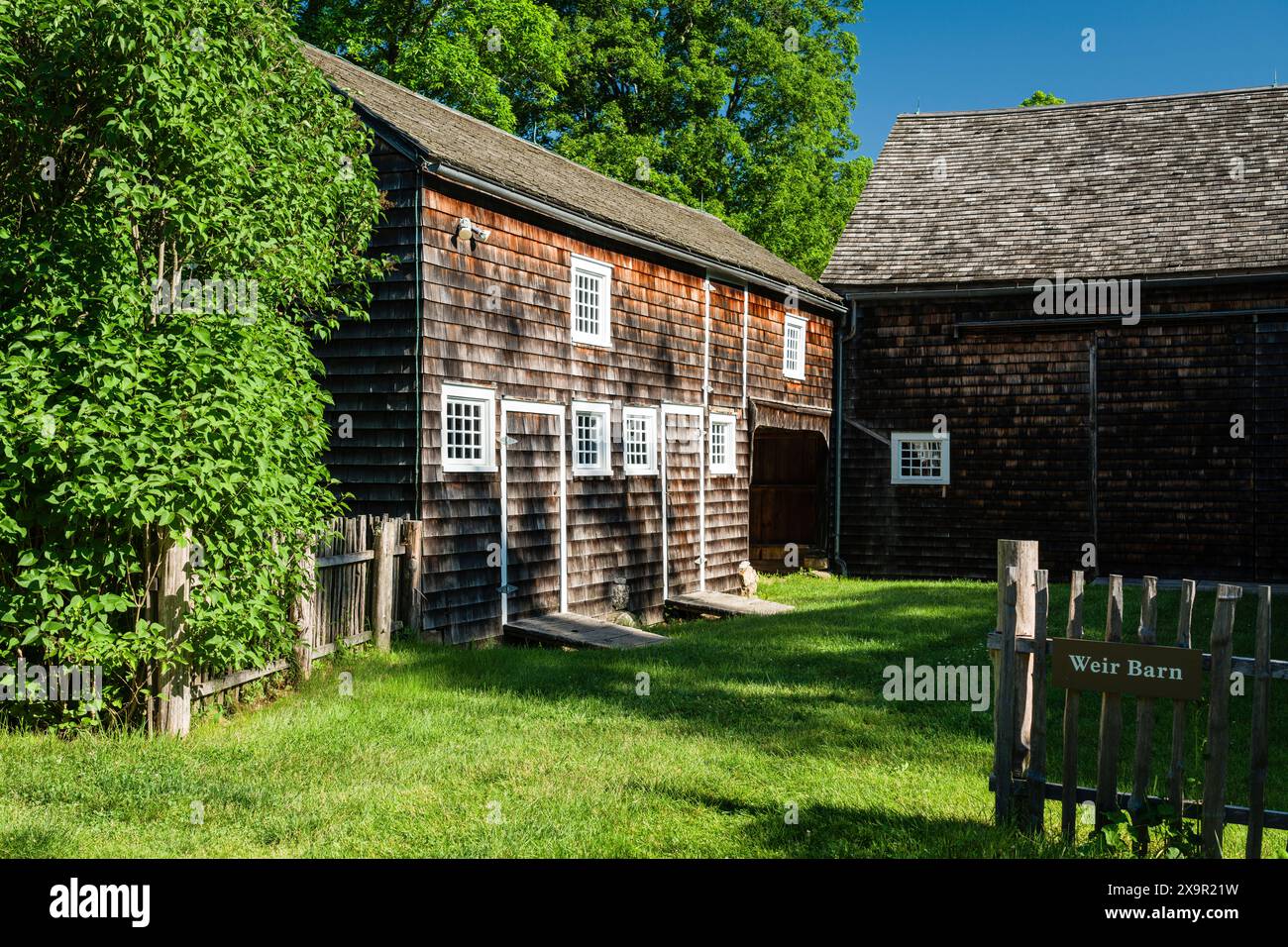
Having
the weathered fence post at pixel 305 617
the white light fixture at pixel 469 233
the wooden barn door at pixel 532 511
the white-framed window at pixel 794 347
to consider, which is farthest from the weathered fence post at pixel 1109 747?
the white-framed window at pixel 794 347

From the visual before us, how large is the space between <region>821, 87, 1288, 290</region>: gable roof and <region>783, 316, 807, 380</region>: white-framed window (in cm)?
126

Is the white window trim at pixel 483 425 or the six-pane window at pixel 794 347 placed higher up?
the six-pane window at pixel 794 347

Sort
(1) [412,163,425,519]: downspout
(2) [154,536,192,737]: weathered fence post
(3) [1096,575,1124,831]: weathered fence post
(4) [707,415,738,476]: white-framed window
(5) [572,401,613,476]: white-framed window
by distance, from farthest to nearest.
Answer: (4) [707,415,738,476]: white-framed window → (5) [572,401,613,476]: white-framed window → (1) [412,163,425,519]: downspout → (2) [154,536,192,737]: weathered fence post → (3) [1096,575,1124,831]: weathered fence post

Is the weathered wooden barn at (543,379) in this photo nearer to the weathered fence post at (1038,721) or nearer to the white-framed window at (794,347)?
the white-framed window at (794,347)

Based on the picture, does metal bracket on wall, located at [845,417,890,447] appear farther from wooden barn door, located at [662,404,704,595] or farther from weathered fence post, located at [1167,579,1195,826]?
weathered fence post, located at [1167,579,1195,826]

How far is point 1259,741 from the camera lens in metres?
5.15

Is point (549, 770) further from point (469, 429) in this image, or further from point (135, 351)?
point (469, 429)

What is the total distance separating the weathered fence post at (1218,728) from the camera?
5184 mm

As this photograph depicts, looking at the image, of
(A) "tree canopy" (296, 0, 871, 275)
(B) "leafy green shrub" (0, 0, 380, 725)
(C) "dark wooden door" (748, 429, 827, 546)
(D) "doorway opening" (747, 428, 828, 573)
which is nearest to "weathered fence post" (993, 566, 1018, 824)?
(B) "leafy green shrub" (0, 0, 380, 725)

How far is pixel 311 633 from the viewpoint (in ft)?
33.2

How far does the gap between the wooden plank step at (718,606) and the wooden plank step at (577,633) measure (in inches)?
130

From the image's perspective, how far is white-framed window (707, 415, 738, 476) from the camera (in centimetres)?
1970

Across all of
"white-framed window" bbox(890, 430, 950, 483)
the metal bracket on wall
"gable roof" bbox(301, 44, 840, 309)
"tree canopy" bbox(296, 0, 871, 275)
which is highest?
"tree canopy" bbox(296, 0, 871, 275)

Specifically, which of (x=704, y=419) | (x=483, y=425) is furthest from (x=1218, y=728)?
(x=704, y=419)
